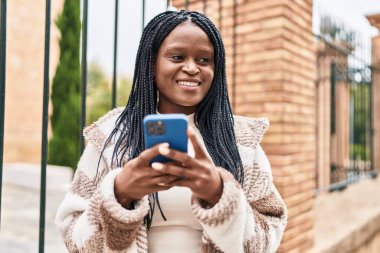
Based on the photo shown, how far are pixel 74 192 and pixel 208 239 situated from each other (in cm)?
47

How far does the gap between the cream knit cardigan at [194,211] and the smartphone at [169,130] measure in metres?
0.19

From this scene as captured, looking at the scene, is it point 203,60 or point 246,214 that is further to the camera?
Answer: point 203,60

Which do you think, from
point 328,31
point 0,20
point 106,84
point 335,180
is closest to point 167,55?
point 0,20

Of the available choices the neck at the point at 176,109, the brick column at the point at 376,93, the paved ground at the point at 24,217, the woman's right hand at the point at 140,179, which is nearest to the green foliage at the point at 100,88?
the paved ground at the point at 24,217

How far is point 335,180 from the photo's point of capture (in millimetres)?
6211

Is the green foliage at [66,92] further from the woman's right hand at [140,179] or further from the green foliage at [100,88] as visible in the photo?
the woman's right hand at [140,179]

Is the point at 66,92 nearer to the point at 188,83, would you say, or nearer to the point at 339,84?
the point at 339,84

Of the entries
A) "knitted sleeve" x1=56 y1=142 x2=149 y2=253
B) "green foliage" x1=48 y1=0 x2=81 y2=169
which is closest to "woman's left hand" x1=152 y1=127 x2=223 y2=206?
"knitted sleeve" x1=56 y1=142 x2=149 y2=253

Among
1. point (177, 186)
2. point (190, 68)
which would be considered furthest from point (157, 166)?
point (190, 68)

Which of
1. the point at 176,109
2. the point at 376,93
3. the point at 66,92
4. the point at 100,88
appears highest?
the point at 100,88

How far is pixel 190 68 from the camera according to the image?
46.6 inches

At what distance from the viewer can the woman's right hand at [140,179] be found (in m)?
0.89

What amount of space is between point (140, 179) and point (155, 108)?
1.51ft

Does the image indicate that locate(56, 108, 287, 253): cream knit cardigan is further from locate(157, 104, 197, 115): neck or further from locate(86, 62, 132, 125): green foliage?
locate(86, 62, 132, 125): green foliage
